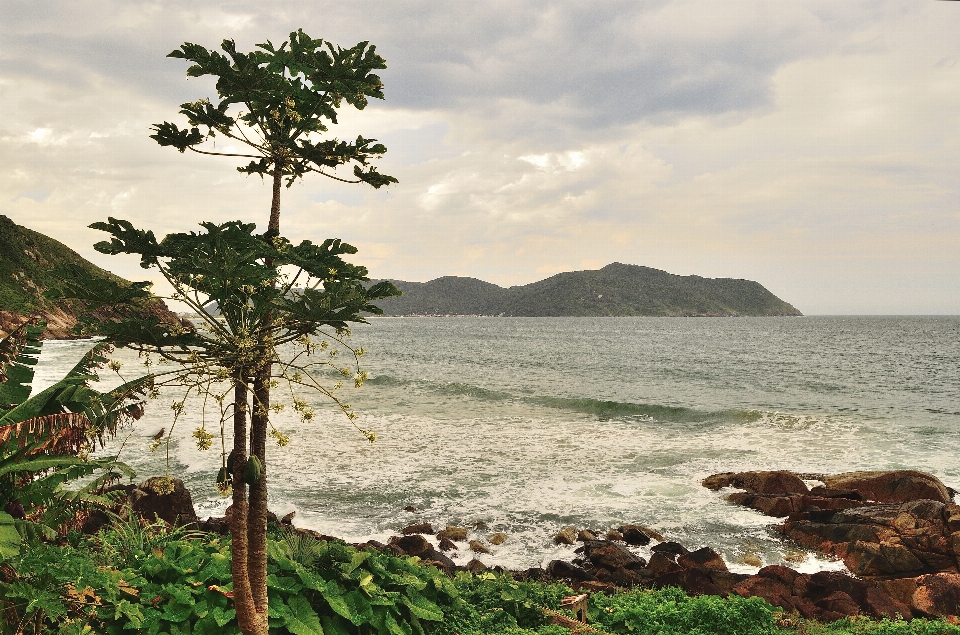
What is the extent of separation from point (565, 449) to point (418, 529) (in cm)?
1167

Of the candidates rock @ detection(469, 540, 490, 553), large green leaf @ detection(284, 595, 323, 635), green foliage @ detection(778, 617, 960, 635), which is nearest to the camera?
large green leaf @ detection(284, 595, 323, 635)

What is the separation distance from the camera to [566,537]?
1540 cm

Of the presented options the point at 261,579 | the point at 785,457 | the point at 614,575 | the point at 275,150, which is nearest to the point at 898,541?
the point at 614,575

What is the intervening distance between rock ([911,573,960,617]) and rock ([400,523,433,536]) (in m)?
10.9

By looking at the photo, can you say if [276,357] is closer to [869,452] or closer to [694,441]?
[694,441]

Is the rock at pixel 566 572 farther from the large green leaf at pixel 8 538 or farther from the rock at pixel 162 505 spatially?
the large green leaf at pixel 8 538

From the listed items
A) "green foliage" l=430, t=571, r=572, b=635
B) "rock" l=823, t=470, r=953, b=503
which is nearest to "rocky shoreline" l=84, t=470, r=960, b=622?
"rock" l=823, t=470, r=953, b=503

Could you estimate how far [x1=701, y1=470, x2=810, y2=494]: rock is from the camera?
19581 mm

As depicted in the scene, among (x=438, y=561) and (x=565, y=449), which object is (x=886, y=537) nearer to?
(x=438, y=561)

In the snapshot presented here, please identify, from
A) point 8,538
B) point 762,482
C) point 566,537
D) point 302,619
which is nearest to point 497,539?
point 566,537

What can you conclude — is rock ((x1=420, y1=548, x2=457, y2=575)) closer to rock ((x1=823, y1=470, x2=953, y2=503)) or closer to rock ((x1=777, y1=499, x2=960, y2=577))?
rock ((x1=777, y1=499, x2=960, y2=577))

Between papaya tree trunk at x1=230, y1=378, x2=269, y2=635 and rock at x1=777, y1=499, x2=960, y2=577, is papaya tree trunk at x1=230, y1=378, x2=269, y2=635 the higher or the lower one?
the higher one

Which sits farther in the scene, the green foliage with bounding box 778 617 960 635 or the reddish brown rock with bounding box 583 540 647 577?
the reddish brown rock with bounding box 583 540 647 577

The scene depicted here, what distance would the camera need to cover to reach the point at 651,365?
211 ft
